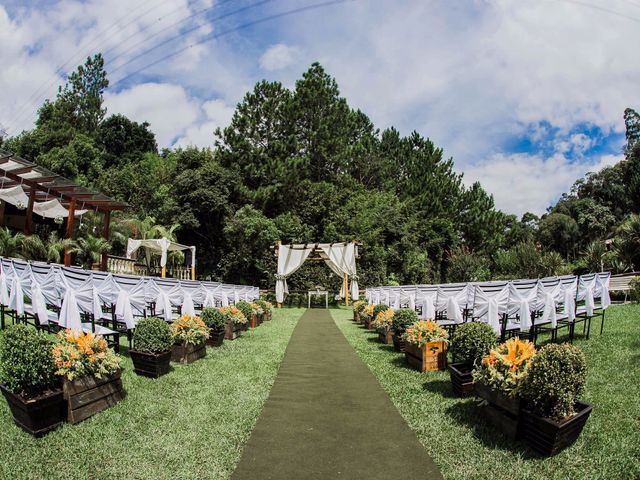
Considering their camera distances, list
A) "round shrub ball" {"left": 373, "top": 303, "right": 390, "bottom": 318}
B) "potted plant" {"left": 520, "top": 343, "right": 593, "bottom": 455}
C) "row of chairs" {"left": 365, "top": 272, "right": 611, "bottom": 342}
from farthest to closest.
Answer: "round shrub ball" {"left": 373, "top": 303, "right": 390, "bottom": 318}, "row of chairs" {"left": 365, "top": 272, "right": 611, "bottom": 342}, "potted plant" {"left": 520, "top": 343, "right": 593, "bottom": 455}

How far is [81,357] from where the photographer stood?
3537 mm

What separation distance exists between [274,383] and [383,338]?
361 centimetres

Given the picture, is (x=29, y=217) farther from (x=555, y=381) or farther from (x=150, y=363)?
(x=555, y=381)

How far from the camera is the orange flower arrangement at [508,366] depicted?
3.15 metres

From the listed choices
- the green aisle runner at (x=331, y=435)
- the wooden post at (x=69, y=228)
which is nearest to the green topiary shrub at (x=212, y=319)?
the green aisle runner at (x=331, y=435)

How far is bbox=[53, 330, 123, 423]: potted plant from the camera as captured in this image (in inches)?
135

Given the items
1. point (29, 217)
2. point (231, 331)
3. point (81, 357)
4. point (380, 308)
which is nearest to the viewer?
point (81, 357)

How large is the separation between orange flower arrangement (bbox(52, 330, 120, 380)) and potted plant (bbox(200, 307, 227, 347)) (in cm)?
318

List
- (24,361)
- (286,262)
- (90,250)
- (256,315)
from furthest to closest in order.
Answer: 1. (286,262)
2. (90,250)
3. (256,315)
4. (24,361)

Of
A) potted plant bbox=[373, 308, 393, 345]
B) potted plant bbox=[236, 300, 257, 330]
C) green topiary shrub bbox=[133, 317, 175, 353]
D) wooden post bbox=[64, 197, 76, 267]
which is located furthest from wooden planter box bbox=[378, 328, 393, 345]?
wooden post bbox=[64, 197, 76, 267]

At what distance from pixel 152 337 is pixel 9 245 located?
304 inches

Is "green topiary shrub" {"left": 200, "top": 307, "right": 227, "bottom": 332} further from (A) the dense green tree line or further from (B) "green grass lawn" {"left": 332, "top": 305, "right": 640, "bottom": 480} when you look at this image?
(A) the dense green tree line

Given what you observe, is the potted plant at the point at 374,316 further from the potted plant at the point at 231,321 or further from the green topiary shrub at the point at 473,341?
the green topiary shrub at the point at 473,341

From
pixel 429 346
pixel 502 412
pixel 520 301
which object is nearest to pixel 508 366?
pixel 502 412
